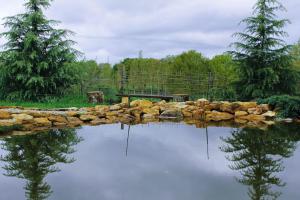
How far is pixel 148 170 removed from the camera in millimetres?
5273

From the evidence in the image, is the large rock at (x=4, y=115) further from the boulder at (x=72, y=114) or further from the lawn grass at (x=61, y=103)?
the lawn grass at (x=61, y=103)

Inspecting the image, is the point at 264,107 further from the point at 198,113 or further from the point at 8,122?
the point at 8,122

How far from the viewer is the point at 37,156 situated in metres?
6.01

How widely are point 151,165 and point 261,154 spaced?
1.89 meters

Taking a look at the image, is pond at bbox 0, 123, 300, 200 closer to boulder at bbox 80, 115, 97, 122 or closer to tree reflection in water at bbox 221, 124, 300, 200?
tree reflection in water at bbox 221, 124, 300, 200

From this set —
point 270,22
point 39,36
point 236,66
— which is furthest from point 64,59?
point 270,22

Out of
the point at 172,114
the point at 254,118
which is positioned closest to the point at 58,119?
the point at 172,114

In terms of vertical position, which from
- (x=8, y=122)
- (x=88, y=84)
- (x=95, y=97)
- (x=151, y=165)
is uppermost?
(x=88, y=84)

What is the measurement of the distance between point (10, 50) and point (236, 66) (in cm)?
784

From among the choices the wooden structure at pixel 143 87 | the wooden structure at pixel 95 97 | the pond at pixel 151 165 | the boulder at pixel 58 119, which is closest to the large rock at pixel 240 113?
the pond at pixel 151 165

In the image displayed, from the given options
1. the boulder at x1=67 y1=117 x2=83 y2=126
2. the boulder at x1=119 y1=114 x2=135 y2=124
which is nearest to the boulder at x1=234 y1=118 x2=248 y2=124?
the boulder at x1=119 y1=114 x2=135 y2=124

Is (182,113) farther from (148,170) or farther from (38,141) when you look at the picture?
(148,170)

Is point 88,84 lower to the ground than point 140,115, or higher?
higher

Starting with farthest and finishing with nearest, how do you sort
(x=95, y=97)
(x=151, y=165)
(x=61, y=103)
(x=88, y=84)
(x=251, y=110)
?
1. (x=88, y=84)
2. (x=95, y=97)
3. (x=61, y=103)
4. (x=251, y=110)
5. (x=151, y=165)
